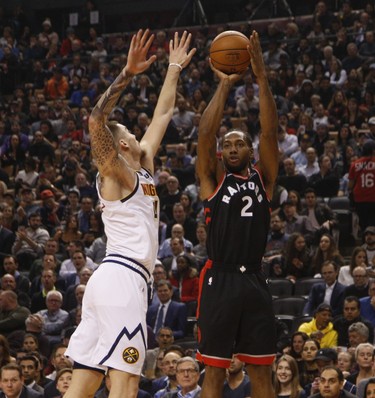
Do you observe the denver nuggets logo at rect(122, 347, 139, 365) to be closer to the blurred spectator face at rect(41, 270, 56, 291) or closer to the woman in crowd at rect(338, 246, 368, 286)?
the woman in crowd at rect(338, 246, 368, 286)

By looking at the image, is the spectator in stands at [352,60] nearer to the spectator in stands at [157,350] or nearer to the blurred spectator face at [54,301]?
the blurred spectator face at [54,301]

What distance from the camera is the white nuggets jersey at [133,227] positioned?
22.2ft

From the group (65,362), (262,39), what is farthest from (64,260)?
(262,39)

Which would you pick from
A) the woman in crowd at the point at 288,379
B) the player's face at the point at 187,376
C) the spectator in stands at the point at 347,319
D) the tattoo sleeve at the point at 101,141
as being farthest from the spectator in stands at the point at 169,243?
the tattoo sleeve at the point at 101,141

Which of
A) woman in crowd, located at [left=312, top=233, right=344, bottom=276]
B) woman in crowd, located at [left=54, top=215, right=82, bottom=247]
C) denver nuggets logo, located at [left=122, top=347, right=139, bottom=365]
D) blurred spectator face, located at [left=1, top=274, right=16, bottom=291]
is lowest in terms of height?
denver nuggets logo, located at [left=122, top=347, right=139, bottom=365]

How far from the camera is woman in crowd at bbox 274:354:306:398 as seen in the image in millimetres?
10672

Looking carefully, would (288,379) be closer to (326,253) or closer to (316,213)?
(326,253)

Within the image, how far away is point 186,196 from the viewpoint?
54.4 feet

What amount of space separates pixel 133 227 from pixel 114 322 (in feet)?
2.20

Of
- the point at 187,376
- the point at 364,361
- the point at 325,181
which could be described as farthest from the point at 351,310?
the point at 325,181

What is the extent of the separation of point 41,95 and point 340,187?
9.04 metres

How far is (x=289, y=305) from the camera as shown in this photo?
543 inches

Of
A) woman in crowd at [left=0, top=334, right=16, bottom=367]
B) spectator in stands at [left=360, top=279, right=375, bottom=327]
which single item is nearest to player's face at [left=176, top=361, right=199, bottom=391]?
woman in crowd at [left=0, top=334, right=16, bottom=367]

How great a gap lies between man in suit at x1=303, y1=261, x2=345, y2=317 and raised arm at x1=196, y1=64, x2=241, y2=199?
6697mm
